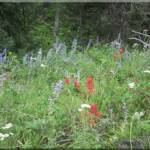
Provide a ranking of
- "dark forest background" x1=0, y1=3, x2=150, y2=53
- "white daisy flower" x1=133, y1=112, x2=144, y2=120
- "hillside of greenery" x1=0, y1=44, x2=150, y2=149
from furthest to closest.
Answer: "dark forest background" x1=0, y1=3, x2=150, y2=53 → "white daisy flower" x1=133, y1=112, x2=144, y2=120 → "hillside of greenery" x1=0, y1=44, x2=150, y2=149

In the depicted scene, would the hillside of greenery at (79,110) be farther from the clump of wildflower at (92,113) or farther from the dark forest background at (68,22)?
the dark forest background at (68,22)

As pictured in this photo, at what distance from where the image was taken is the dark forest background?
9.12m

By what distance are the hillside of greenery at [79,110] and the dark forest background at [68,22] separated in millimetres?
3793

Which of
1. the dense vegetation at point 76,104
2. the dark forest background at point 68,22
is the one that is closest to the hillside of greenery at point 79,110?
the dense vegetation at point 76,104

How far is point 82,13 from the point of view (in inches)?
610

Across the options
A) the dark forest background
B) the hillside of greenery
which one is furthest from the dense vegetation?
the dark forest background

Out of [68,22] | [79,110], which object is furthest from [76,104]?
[68,22]

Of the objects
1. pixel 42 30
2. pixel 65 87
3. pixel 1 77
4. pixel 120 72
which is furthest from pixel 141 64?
pixel 42 30

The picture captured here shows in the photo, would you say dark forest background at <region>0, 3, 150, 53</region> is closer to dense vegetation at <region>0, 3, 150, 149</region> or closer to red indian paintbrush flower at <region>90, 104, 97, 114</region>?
dense vegetation at <region>0, 3, 150, 149</region>

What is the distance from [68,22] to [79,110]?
14149mm

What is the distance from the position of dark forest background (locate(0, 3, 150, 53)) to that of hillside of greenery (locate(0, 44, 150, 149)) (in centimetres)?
379

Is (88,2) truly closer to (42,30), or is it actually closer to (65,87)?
(42,30)

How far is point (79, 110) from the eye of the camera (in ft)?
11.7

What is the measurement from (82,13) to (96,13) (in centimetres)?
129
